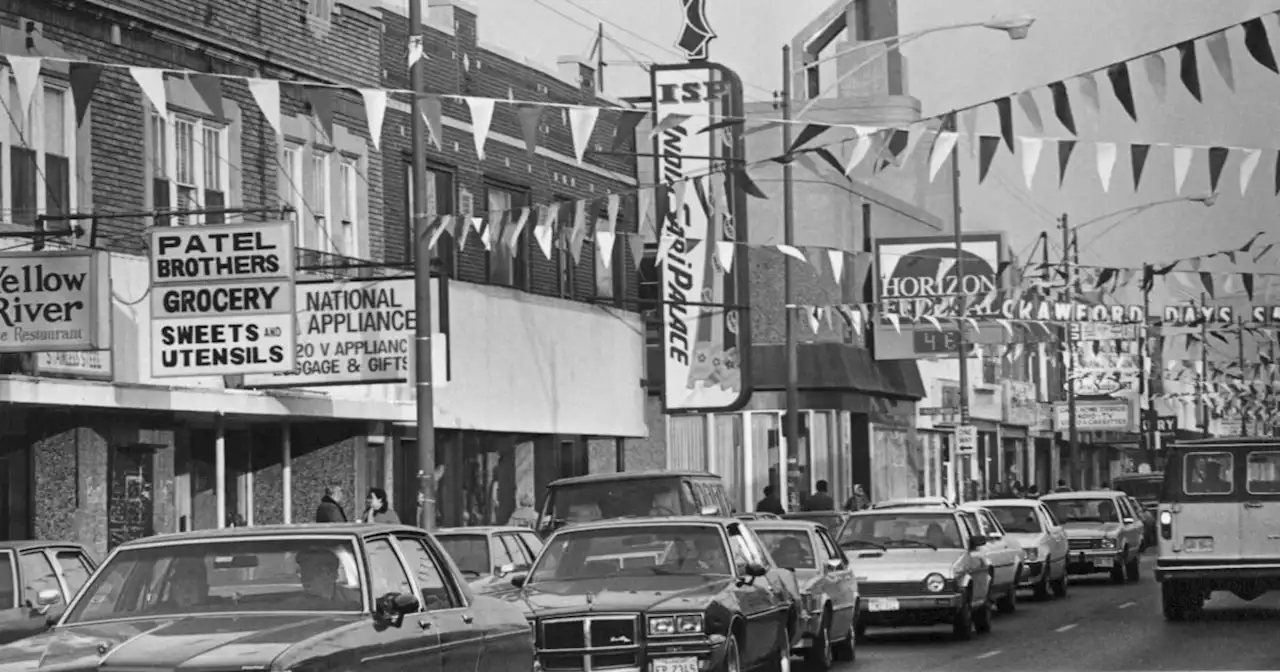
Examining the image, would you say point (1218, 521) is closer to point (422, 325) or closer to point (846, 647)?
point (846, 647)

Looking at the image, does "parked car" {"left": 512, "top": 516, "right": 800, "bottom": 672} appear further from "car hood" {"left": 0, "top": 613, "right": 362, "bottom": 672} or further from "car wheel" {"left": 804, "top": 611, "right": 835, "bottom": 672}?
"car hood" {"left": 0, "top": 613, "right": 362, "bottom": 672}

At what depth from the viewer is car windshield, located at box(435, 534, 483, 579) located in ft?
70.3

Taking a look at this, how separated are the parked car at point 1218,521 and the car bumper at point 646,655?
40.7ft

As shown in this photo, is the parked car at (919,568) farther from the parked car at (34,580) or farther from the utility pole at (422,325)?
the parked car at (34,580)

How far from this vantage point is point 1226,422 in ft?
425

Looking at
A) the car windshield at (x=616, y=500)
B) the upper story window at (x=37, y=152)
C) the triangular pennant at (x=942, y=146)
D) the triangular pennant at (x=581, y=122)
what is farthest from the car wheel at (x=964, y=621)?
the upper story window at (x=37, y=152)

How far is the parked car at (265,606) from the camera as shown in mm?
10258

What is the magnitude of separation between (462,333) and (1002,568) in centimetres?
1022

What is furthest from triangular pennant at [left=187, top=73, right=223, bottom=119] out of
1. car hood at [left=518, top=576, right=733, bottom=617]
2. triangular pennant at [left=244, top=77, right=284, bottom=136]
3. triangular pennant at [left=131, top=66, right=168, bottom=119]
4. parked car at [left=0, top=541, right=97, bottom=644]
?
car hood at [left=518, top=576, right=733, bottom=617]

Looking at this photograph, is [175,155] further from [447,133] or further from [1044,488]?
[1044,488]

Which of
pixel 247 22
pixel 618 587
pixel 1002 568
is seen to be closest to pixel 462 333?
pixel 247 22

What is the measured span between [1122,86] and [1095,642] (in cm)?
666

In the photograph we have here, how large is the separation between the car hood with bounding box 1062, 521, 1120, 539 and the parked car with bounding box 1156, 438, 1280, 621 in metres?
9.97

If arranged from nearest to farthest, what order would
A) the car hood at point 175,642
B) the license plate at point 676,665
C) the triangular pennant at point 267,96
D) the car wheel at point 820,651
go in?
the car hood at point 175,642 < the license plate at point 676,665 < the triangular pennant at point 267,96 < the car wheel at point 820,651
